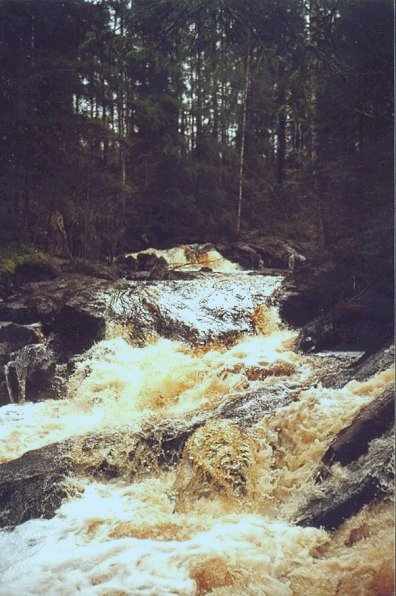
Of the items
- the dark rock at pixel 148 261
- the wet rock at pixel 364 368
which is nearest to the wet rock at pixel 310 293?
the wet rock at pixel 364 368

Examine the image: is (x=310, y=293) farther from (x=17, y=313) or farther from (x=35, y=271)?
(x=35, y=271)

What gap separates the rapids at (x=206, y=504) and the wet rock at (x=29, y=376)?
0.22 metres

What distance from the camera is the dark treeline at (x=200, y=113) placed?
5.12 m

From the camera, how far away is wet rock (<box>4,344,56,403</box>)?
6.59 metres

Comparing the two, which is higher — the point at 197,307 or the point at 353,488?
the point at 197,307

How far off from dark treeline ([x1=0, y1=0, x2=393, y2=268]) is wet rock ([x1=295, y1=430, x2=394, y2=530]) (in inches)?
87.5

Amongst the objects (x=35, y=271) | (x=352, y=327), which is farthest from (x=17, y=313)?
(x=352, y=327)

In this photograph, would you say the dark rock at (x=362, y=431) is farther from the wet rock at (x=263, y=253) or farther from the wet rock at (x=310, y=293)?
the wet rock at (x=263, y=253)

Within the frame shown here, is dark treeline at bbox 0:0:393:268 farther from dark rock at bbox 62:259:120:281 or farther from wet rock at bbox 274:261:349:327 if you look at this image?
dark rock at bbox 62:259:120:281

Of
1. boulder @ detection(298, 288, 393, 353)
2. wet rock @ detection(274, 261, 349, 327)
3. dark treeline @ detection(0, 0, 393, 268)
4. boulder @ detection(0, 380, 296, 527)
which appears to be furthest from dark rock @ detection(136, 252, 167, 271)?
boulder @ detection(0, 380, 296, 527)

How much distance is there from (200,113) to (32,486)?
4.38 meters

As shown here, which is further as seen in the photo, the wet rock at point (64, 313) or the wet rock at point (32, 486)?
the wet rock at point (64, 313)

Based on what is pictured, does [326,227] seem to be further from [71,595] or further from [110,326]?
[71,595]

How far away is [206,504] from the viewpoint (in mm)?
4148
